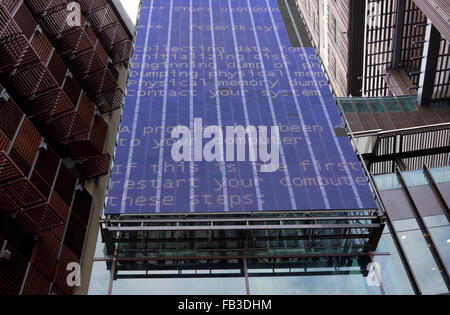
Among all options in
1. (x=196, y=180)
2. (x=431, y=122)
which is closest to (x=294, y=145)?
(x=196, y=180)

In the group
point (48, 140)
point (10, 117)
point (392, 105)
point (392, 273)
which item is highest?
point (392, 105)

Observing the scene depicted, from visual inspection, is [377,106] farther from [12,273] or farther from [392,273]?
[12,273]

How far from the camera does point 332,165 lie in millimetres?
29891

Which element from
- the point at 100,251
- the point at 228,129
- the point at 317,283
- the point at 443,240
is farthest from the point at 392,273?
the point at 100,251

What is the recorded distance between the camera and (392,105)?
4384 cm

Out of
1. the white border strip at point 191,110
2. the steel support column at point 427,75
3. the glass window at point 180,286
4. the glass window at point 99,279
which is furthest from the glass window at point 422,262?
the steel support column at point 427,75

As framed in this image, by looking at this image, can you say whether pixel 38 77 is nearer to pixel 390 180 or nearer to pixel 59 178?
pixel 59 178

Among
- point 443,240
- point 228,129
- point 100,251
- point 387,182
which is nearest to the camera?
point 100,251

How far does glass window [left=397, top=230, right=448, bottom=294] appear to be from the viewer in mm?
26438

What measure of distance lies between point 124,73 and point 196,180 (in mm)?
22291

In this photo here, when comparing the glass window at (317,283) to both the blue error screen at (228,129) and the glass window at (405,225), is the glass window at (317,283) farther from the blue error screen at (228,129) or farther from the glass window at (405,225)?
the glass window at (405,225)

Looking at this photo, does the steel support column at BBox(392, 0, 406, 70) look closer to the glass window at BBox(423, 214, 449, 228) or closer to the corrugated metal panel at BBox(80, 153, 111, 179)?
the glass window at BBox(423, 214, 449, 228)

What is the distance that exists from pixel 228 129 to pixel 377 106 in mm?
16776

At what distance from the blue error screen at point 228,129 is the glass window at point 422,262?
139 inches
